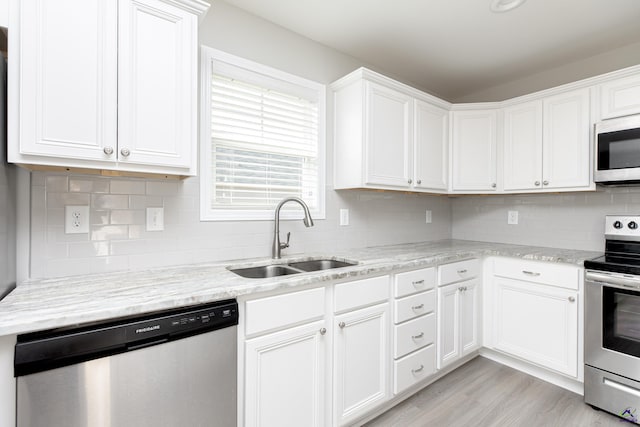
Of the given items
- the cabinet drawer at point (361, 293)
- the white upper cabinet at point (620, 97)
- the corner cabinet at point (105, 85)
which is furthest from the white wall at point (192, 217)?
the white upper cabinet at point (620, 97)

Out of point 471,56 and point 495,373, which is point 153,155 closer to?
point 471,56

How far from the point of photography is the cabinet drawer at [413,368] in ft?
6.38

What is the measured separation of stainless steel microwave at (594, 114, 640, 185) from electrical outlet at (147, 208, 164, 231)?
291 cm

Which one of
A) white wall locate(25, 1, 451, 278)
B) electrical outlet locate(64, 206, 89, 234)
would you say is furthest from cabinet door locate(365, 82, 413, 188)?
electrical outlet locate(64, 206, 89, 234)

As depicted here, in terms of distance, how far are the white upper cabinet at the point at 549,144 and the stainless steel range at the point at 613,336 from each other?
2.34 ft

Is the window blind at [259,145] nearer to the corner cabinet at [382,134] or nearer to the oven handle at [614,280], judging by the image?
the corner cabinet at [382,134]

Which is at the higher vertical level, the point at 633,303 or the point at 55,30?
the point at 55,30

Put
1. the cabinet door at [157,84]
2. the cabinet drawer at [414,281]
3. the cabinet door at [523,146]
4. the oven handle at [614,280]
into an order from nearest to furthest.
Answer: the cabinet door at [157,84], the oven handle at [614,280], the cabinet drawer at [414,281], the cabinet door at [523,146]

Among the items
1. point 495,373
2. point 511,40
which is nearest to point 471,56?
point 511,40

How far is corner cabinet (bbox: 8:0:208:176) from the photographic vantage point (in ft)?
3.79

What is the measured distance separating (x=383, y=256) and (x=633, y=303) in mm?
1456

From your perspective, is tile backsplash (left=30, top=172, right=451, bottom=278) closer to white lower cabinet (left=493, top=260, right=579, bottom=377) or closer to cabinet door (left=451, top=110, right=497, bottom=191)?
cabinet door (left=451, top=110, right=497, bottom=191)

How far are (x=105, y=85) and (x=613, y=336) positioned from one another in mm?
3039

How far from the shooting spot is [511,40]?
2326 millimetres
